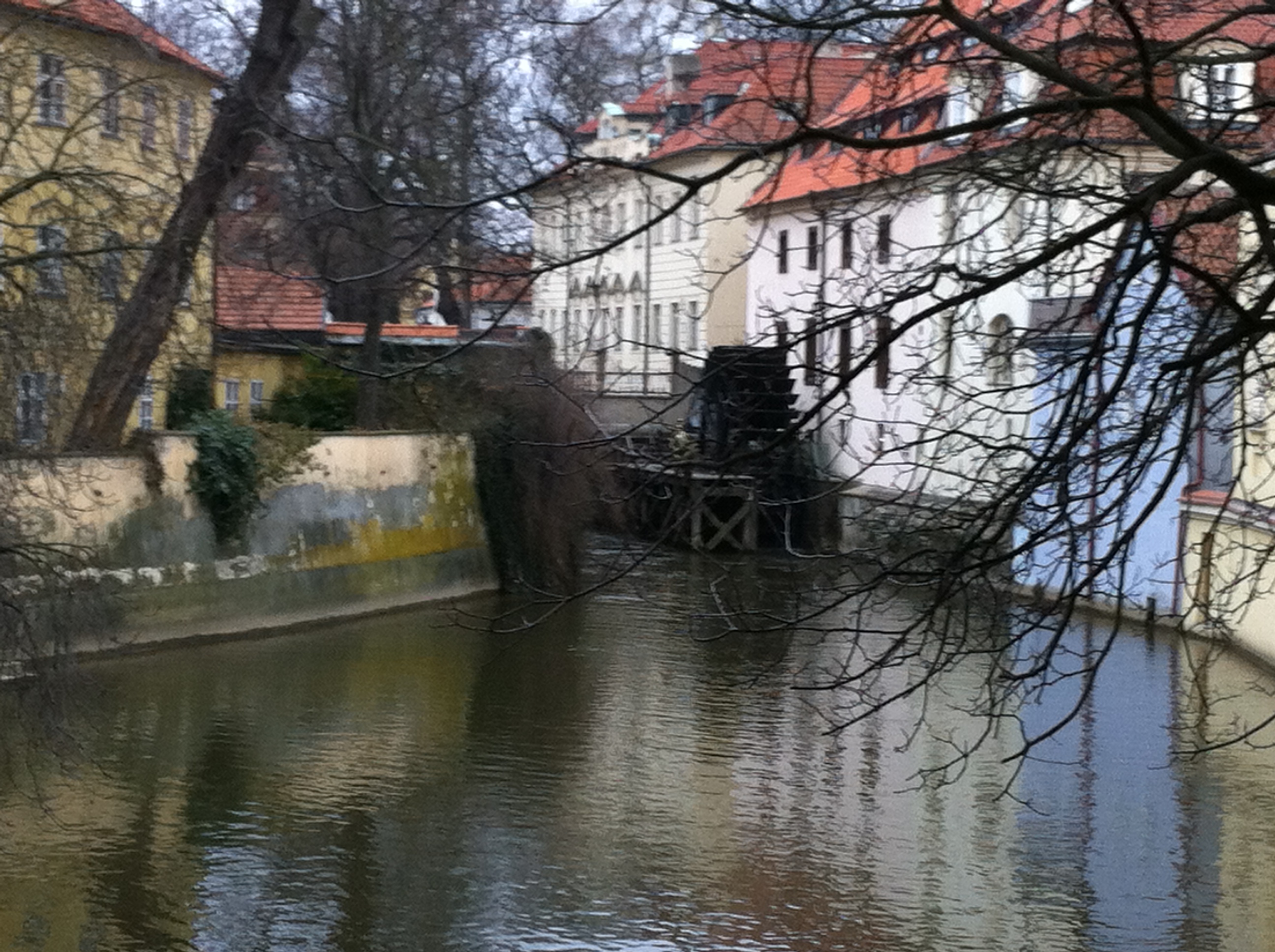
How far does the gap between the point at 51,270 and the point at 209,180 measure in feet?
21.7

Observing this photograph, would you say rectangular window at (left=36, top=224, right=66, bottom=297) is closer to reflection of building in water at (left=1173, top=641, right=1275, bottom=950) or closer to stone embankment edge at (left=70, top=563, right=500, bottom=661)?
stone embankment edge at (left=70, top=563, right=500, bottom=661)

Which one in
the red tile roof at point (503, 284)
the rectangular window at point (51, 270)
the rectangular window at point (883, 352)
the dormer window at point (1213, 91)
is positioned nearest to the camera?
the rectangular window at point (883, 352)

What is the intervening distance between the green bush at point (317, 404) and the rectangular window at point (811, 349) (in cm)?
1944

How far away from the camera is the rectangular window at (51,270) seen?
42.2 ft

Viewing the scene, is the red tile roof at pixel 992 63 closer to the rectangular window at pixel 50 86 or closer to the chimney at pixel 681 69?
the chimney at pixel 681 69

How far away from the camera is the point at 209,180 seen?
19.5 metres

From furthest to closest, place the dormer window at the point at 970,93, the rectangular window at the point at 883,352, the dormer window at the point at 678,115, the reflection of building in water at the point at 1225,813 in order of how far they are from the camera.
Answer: the reflection of building in water at the point at 1225,813 < the dormer window at the point at 970,93 < the dormer window at the point at 678,115 < the rectangular window at the point at 883,352

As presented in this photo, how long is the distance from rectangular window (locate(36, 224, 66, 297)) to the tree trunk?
396 centimetres

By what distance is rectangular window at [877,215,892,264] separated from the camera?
7598 mm

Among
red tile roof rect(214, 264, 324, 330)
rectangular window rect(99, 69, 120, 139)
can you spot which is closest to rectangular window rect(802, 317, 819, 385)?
red tile roof rect(214, 264, 324, 330)

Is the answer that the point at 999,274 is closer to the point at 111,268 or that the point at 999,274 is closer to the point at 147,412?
the point at 111,268

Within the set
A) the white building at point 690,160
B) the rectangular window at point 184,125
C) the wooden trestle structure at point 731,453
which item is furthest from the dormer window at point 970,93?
the rectangular window at point 184,125

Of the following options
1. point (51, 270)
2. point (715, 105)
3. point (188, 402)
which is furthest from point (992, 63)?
point (188, 402)

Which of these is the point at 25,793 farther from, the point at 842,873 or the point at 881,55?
the point at 881,55
